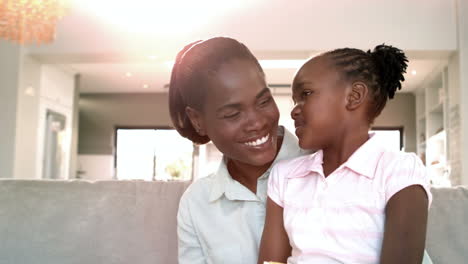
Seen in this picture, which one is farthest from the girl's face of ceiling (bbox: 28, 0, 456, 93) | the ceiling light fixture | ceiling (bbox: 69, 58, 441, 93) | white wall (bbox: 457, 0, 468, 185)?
ceiling (bbox: 69, 58, 441, 93)

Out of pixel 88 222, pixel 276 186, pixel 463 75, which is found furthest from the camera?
pixel 463 75

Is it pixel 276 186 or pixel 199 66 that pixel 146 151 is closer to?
pixel 199 66

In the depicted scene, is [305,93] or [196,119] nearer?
[305,93]

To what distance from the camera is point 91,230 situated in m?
1.60

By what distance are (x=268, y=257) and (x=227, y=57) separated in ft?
1.42

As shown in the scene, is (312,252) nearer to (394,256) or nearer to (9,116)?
(394,256)

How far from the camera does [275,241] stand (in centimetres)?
113

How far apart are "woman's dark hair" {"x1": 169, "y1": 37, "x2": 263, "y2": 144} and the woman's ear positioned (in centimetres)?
1

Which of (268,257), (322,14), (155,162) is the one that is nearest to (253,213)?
(268,257)

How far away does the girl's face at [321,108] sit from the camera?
1.07m

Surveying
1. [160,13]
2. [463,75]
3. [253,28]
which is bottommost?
[463,75]

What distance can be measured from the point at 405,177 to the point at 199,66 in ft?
1.72

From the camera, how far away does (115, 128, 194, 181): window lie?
448 inches

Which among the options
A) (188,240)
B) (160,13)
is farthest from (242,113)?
(160,13)
